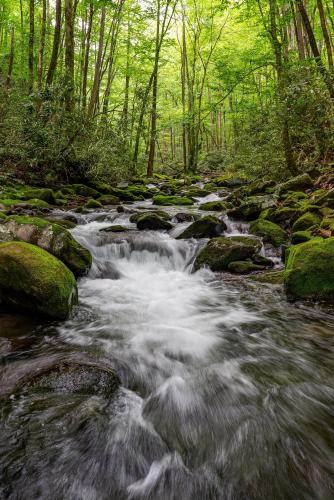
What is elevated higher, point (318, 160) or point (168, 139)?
point (168, 139)

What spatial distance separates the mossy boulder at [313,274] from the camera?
4.81m

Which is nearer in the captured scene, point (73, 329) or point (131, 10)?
point (73, 329)

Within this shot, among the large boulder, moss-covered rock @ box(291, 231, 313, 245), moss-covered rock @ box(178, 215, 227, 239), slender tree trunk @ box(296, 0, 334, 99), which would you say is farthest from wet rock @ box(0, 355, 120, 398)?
slender tree trunk @ box(296, 0, 334, 99)

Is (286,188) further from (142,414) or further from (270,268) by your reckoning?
(142,414)

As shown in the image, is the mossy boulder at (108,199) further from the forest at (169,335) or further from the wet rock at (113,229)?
the wet rock at (113,229)

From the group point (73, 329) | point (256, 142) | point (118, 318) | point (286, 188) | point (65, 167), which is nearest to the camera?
point (73, 329)

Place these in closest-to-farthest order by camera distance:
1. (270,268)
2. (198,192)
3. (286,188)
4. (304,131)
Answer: (270,268), (286,188), (304,131), (198,192)

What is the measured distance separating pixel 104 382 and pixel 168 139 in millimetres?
43387

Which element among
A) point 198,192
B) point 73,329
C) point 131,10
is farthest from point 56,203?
point 131,10

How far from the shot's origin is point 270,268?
640 centimetres

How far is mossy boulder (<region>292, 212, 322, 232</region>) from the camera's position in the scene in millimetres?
7230

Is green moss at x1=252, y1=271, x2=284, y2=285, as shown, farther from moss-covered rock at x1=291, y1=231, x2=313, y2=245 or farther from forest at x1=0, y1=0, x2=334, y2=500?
moss-covered rock at x1=291, y1=231, x2=313, y2=245

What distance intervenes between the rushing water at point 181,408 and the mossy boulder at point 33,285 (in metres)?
0.22

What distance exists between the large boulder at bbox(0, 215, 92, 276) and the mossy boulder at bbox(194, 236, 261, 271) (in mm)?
2399
